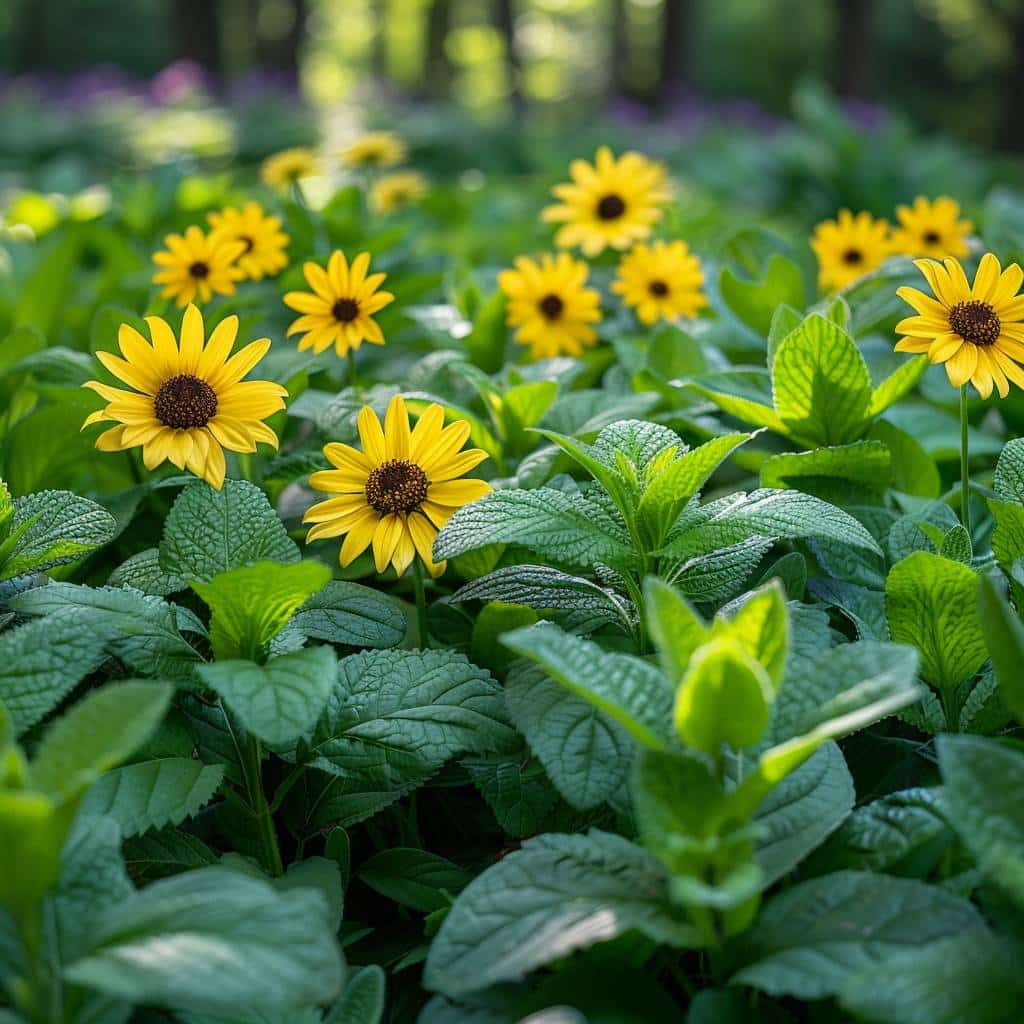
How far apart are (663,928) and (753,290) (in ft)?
4.80

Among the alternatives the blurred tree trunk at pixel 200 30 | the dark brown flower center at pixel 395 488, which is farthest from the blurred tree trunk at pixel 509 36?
the dark brown flower center at pixel 395 488

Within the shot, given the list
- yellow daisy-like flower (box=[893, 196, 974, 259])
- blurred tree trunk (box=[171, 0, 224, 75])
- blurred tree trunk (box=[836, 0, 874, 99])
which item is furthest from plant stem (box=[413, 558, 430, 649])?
blurred tree trunk (box=[171, 0, 224, 75])

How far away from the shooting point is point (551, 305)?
2242 mm

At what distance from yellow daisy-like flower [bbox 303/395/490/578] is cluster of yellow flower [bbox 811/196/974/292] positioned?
4.31ft

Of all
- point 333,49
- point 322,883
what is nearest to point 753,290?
point 322,883

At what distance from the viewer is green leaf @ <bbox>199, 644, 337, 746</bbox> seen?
108cm

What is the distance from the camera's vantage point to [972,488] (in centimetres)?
171

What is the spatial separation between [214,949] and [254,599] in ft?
1.31

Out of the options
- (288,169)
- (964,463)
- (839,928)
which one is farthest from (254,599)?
(288,169)

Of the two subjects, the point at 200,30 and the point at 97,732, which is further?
the point at 200,30

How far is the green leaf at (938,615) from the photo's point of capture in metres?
1.25

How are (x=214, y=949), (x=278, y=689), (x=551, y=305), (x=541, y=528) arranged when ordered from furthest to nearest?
1. (x=551, y=305)
2. (x=541, y=528)
3. (x=278, y=689)
4. (x=214, y=949)

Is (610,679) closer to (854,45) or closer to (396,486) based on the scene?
(396,486)

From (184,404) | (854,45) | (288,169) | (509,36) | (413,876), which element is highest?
(184,404)
